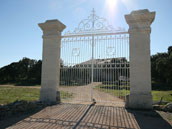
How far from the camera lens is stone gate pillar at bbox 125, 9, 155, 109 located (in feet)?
18.0

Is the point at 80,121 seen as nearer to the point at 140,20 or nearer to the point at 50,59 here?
the point at 50,59

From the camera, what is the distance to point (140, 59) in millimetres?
5715

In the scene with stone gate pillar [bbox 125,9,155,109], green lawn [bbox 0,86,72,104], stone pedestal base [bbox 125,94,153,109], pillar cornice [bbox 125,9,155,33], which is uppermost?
pillar cornice [bbox 125,9,155,33]

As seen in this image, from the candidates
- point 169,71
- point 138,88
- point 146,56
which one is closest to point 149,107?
point 138,88

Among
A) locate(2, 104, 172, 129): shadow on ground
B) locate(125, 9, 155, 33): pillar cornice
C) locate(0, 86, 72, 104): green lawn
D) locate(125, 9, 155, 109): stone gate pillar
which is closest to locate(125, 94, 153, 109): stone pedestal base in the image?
locate(125, 9, 155, 109): stone gate pillar

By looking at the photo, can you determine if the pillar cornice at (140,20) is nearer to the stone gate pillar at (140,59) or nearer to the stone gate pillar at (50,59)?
the stone gate pillar at (140,59)

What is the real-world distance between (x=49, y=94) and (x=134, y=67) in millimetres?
4170

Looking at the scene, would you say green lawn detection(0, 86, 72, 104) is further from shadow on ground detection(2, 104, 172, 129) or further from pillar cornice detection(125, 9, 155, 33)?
pillar cornice detection(125, 9, 155, 33)

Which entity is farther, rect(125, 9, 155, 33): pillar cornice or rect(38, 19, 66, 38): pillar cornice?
rect(38, 19, 66, 38): pillar cornice

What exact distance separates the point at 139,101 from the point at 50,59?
4.55m

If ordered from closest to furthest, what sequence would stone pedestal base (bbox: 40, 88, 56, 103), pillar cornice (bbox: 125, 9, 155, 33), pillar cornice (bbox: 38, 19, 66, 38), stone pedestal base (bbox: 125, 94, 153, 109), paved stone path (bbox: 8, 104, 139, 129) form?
1. paved stone path (bbox: 8, 104, 139, 129)
2. stone pedestal base (bbox: 125, 94, 153, 109)
3. pillar cornice (bbox: 125, 9, 155, 33)
4. stone pedestal base (bbox: 40, 88, 56, 103)
5. pillar cornice (bbox: 38, 19, 66, 38)

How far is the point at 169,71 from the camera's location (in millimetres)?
15586

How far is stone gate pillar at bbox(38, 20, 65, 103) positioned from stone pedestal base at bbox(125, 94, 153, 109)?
335 cm

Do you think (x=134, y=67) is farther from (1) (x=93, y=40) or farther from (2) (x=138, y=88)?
(1) (x=93, y=40)
